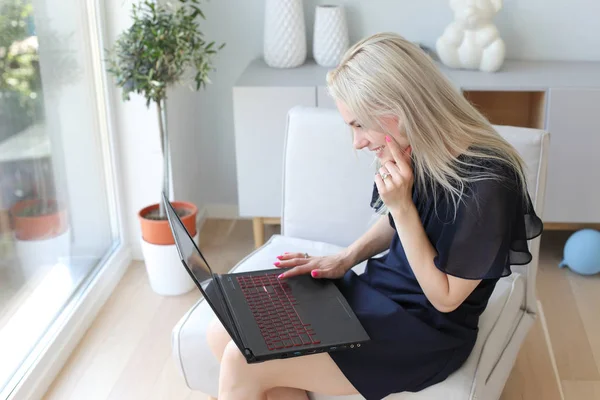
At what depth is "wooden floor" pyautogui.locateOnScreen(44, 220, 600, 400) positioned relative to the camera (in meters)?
2.15

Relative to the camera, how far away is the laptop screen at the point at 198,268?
4.89ft

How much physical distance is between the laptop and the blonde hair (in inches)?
13.8

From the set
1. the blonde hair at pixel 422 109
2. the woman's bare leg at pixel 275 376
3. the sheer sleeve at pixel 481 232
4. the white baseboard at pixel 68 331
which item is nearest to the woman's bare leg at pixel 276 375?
the woman's bare leg at pixel 275 376

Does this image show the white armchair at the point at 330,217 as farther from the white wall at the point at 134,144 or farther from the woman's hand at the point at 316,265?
the white wall at the point at 134,144

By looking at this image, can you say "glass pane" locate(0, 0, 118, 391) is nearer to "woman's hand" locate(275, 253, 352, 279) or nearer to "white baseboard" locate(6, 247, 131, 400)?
"white baseboard" locate(6, 247, 131, 400)

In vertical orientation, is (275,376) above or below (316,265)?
below

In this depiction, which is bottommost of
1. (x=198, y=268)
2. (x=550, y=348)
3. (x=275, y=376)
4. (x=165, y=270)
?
(x=550, y=348)

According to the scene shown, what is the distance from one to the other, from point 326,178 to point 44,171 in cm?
91

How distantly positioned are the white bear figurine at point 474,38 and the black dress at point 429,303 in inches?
52.8

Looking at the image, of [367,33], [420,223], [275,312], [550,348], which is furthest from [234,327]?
[367,33]

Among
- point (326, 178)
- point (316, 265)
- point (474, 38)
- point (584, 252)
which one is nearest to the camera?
point (316, 265)

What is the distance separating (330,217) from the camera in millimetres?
2119

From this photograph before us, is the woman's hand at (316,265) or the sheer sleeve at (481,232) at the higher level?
the sheer sleeve at (481,232)

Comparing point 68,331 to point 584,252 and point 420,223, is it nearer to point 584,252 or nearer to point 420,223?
point 420,223
